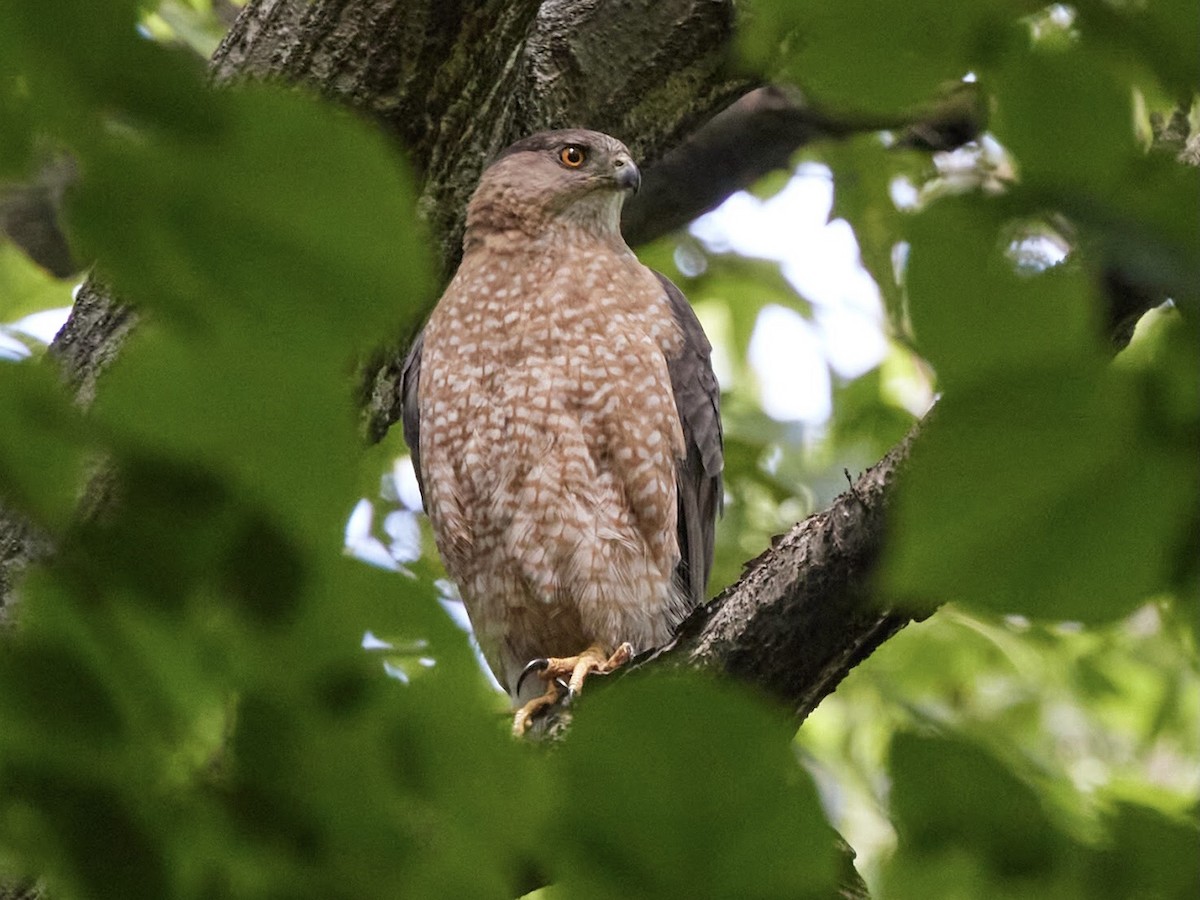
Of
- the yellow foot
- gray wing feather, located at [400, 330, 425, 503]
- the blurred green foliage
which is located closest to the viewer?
the blurred green foliage

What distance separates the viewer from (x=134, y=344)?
2.42 ft

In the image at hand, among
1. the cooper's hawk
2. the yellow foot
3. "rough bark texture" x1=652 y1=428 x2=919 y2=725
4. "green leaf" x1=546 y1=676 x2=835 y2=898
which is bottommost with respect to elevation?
the yellow foot

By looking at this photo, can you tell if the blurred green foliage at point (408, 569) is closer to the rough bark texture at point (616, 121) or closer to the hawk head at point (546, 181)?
the rough bark texture at point (616, 121)

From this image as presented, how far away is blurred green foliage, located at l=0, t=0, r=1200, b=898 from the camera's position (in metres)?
0.70

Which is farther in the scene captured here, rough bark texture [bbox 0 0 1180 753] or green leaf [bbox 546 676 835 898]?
rough bark texture [bbox 0 0 1180 753]

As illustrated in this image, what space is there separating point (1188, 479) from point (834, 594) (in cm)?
207

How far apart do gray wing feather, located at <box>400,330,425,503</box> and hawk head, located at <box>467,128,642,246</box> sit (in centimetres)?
44

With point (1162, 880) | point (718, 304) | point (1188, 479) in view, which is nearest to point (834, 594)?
point (1162, 880)

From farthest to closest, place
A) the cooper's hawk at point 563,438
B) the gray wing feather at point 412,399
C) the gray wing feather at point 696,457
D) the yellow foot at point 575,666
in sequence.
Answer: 1. the gray wing feather at point 412,399
2. the gray wing feather at point 696,457
3. the cooper's hawk at point 563,438
4. the yellow foot at point 575,666

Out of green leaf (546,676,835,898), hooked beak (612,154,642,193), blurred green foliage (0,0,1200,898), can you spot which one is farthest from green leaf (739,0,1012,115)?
hooked beak (612,154,642,193)

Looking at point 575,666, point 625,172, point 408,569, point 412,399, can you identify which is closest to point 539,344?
point 412,399

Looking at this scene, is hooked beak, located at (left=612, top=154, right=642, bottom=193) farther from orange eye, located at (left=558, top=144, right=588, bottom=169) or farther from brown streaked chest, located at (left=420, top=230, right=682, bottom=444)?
brown streaked chest, located at (left=420, top=230, right=682, bottom=444)

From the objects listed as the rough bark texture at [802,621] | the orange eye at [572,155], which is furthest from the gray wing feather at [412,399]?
the rough bark texture at [802,621]

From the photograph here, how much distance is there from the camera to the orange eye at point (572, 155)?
4.69 metres
